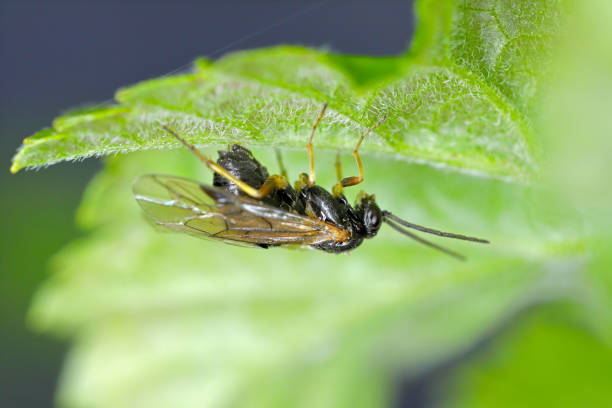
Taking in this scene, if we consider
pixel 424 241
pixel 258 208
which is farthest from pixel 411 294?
pixel 258 208

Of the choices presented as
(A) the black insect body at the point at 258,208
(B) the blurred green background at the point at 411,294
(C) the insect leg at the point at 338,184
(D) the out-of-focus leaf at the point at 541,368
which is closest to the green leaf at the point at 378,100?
(B) the blurred green background at the point at 411,294

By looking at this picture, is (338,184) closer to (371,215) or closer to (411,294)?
(371,215)

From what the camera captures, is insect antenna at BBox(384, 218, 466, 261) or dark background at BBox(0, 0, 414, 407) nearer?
insect antenna at BBox(384, 218, 466, 261)

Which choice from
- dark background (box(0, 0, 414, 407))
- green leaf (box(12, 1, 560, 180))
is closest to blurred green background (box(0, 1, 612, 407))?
green leaf (box(12, 1, 560, 180))

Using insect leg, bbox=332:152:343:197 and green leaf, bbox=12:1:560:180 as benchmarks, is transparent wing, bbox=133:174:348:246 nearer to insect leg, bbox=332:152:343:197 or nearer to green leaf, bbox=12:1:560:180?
insect leg, bbox=332:152:343:197

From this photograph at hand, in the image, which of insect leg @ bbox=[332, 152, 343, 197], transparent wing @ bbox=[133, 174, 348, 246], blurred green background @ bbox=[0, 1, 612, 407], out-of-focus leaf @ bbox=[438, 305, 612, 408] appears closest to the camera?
blurred green background @ bbox=[0, 1, 612, 407]

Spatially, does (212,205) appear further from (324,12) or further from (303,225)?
(324,12)

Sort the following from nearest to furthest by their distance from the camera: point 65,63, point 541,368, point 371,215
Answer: point 371,215, point 541,368, point 65,63

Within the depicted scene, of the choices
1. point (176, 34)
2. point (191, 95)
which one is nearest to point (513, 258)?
point (191, 95)
